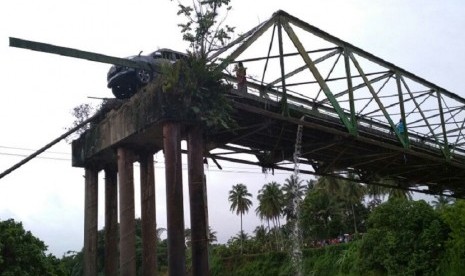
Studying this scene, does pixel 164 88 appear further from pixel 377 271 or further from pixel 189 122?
pixel 377 271

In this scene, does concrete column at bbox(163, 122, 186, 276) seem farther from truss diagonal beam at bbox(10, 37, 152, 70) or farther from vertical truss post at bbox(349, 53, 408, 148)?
vertical truss post at bbox(349, 53, 408, 148)

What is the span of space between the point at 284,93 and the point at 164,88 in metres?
3.45

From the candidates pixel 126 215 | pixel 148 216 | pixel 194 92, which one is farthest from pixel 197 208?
pixel 148 216

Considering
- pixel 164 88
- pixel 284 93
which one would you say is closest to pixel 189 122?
pixel 164 88

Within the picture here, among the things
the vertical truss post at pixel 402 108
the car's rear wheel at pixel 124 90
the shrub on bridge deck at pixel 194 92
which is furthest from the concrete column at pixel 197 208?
the vertical truss post at pixel 402 108

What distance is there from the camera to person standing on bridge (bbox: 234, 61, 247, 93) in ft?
44.0

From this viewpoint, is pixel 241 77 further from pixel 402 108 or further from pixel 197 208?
pixel 402 108

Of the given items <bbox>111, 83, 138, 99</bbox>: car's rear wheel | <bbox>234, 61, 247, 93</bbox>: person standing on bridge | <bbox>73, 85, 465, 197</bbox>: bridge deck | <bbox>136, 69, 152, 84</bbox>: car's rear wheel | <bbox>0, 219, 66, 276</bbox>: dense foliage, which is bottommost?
<bbox>0, 219, 66, 276</bbox>: dense foliage

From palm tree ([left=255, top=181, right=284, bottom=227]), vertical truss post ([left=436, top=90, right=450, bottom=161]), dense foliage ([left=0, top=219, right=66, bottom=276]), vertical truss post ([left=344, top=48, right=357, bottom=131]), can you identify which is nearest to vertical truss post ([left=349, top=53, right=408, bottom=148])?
vertical truss post ([left=344, top=48, right=357, bottom=131])

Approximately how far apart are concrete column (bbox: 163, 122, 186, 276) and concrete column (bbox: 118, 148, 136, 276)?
237cm

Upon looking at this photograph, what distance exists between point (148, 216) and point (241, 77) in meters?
3.99

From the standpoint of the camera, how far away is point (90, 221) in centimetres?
1471

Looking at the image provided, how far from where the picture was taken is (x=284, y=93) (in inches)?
535

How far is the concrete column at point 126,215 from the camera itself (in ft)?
41.6
